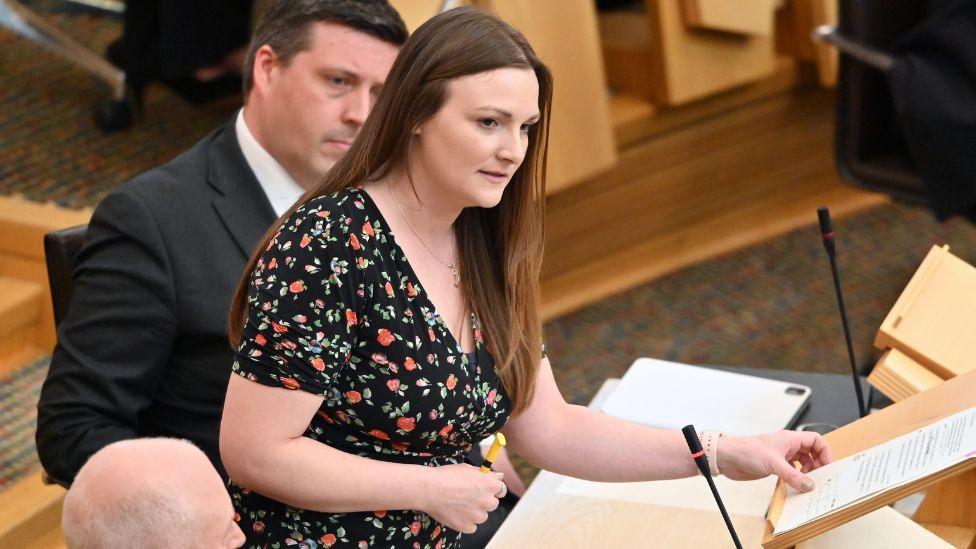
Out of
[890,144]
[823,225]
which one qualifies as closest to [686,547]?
[823,225]

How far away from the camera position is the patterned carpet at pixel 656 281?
10.2 feet

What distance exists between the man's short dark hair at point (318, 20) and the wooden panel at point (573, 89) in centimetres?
120

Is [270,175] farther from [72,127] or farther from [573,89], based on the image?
[72,127]

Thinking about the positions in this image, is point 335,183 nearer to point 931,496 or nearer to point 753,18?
point 931,496

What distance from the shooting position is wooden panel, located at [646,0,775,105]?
3.30 metres

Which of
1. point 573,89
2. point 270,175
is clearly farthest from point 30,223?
point 573,89

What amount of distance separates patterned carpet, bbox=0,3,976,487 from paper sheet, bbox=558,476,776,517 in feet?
4.54

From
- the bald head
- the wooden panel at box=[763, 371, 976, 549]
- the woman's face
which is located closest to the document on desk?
the wooden panel at box=[763, 371, 976, 549]

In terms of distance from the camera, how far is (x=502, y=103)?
4.40 ft

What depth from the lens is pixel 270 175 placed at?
1.88 metres

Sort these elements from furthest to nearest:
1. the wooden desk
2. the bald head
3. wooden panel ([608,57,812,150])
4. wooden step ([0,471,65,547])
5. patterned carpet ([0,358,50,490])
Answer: wooden panel ([608,57,812,150])
patterned carpet ([0,358,50,490])
wooden step ([0,471,65,547])
the wooden desk
the bald head

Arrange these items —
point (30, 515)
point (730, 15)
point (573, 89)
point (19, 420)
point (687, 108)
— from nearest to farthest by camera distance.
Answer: point (30, 515) → point (19, 420) → point (573, 89) → point (730, 15) → point (687, 108)

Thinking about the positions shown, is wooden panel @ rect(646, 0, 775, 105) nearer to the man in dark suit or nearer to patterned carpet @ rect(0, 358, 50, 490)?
the man in dark suit

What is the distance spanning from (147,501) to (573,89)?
2206 mm
